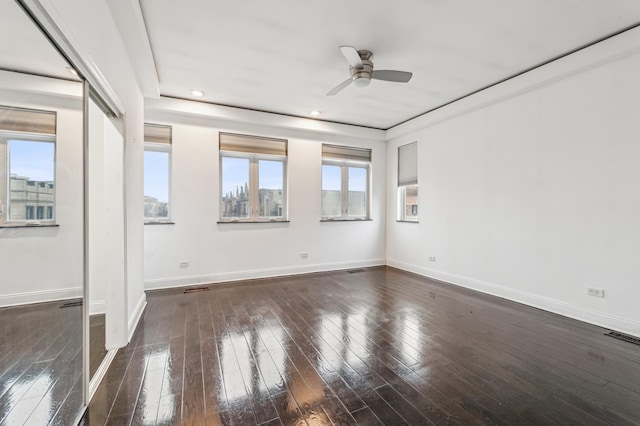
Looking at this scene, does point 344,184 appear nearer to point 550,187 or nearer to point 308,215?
point 308,215

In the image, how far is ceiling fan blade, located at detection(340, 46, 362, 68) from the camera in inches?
101

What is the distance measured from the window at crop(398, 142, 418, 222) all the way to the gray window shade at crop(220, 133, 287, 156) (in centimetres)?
242

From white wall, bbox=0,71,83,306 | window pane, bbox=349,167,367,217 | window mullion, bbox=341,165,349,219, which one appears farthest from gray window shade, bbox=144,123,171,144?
window pane, bbox=349,167,367,217

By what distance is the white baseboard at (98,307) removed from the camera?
2.07m

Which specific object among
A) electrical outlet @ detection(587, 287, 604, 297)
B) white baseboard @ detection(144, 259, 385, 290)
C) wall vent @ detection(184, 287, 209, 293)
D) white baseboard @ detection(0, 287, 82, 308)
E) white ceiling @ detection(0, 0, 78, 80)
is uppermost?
white ceiling @ detection(0, 0, 78, 80)

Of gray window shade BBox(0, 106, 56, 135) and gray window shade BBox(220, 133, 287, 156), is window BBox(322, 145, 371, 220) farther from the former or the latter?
gray window shade BBox(0, 106, 56, 135)

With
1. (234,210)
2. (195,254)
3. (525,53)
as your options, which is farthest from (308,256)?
(525,53)

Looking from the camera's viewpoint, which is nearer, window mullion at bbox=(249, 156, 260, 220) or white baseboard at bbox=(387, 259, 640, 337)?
white baseboard at bbox=(387, 259, 640, 337)

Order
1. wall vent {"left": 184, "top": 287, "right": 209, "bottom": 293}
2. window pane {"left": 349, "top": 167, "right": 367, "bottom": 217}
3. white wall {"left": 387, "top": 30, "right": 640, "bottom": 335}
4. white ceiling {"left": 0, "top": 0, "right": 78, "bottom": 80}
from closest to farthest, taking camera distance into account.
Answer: white ceiling {"left": 0, "top": 0, "right": 78, "bottom": 80} < white wall {"left": 387, "top": 30, "right": 640, "bottom": 335} < wall vent {"left": 184, "top": 287, "right": 209, "bottom": 293} < window pane {"left": 349, "top": 167, "right": 367, "bottom": 217}

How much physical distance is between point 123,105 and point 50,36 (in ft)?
3.94

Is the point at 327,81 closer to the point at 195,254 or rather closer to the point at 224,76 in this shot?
the point at 224,76

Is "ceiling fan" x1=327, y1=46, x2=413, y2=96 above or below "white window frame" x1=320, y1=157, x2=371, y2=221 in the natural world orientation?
above

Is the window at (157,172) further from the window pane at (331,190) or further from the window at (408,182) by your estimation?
the window at (408,182)

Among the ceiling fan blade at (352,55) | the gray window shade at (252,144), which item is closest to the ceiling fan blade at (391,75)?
the ceiling fan blade at (352,55)
